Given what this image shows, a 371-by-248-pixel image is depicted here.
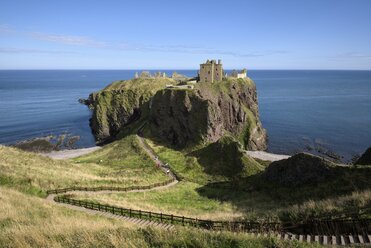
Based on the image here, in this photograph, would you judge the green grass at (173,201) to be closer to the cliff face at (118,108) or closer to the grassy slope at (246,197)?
the grassy slope at (246,197)

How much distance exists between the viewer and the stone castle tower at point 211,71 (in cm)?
10369

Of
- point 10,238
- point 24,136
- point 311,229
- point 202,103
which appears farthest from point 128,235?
point 24,136

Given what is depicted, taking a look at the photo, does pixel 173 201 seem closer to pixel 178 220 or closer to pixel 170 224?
pixel 170 224

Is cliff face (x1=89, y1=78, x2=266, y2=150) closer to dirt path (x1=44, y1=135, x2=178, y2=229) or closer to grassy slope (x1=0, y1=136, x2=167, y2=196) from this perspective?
dirt path (x1=44, y1=135, x2=178, y2=229)

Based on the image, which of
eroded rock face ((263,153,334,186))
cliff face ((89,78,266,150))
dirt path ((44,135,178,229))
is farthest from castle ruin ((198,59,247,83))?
eroded rock face ((263,153,334,186))

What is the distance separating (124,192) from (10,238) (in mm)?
28849

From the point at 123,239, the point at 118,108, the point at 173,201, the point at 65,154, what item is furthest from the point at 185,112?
the point at 123,239

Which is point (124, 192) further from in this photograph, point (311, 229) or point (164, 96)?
point (164, 96)

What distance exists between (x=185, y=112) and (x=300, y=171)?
166ft

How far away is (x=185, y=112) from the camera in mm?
90750

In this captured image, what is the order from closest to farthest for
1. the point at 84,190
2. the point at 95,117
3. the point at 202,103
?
1. the point at 84,190
2. the point at 202,103
3. the point at 95,117

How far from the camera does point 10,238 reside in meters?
13.4

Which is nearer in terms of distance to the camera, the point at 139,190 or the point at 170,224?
the point at 170,224

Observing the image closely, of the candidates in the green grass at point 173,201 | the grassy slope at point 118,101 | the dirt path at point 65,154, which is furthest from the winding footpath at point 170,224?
the grassy slope at point 118,101
